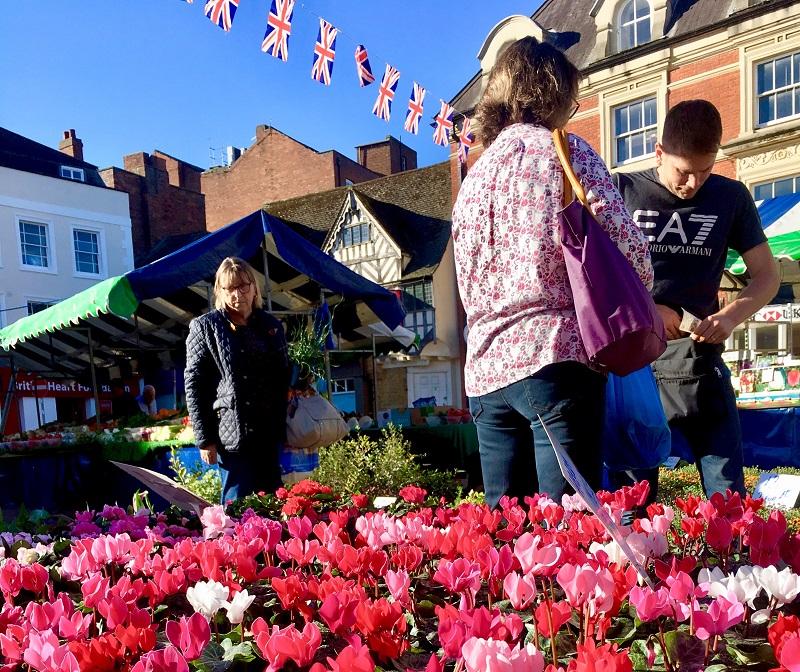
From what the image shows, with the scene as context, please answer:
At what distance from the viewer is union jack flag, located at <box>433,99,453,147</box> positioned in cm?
1231

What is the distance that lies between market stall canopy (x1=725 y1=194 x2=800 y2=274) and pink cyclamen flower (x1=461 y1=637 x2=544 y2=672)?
277 inches

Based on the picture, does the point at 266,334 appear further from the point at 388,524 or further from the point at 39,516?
the point at 388,524

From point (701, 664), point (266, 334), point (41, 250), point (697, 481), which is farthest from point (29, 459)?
point (41, 250)

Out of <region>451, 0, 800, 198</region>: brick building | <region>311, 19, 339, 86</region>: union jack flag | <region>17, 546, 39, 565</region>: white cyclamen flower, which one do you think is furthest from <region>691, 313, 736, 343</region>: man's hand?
<region>451, 0, 800, 198</region>: brick building

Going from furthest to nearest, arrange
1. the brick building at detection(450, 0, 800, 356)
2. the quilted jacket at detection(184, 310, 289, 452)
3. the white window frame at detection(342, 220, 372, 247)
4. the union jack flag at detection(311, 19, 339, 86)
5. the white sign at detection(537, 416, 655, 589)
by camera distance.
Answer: the white window frame at detection(342, 220, 372, 247)
the brick building at detection(450, 0, 800, 356)
the union jack flag at detection(311, 19, 339, 86)
the quilted jacket at detection(184, 310, 289, 452)
the white sign at detection(537, 416, 655, 589)

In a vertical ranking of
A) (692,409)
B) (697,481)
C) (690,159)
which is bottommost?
(697,481)

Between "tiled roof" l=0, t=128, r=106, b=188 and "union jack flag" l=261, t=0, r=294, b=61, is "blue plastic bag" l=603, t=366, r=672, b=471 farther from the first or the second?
"tiled roof" l=0, t=128, r=106, b=188

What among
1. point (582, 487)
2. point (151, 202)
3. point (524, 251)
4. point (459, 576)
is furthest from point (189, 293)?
point (151, 202)

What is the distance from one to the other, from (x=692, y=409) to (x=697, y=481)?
4.85 m

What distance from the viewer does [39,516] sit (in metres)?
2.67

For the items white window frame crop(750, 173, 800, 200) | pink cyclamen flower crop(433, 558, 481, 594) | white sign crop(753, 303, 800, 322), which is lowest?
pink cyclamen flower crop(433, 558, 481, 594)

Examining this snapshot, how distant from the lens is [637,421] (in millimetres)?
2029

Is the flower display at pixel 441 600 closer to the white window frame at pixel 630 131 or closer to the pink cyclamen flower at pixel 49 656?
the pink cyclamen flower at pixel 49 656

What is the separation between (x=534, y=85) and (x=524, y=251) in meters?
0.50
